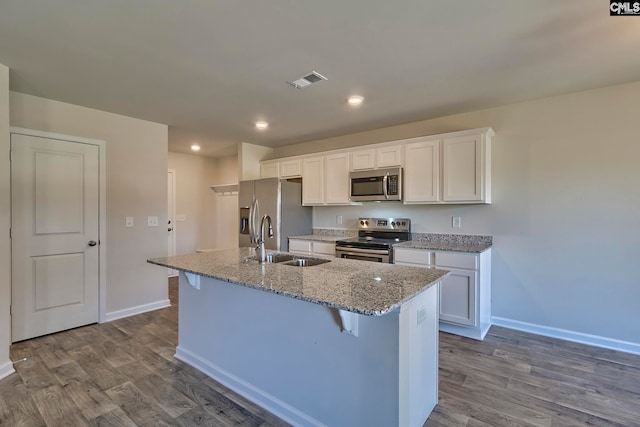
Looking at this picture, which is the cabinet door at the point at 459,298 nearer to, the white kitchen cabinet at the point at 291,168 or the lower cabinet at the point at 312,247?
the lower cabinet at the point at 312,247

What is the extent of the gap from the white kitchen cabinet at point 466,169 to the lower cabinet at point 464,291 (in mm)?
625

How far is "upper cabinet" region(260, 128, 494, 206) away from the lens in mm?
3244

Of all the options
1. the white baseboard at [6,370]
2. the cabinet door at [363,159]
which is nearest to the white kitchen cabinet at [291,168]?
the cabinet door at [363,159]

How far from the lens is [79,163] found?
336 centimetres

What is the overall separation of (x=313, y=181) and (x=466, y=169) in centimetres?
207

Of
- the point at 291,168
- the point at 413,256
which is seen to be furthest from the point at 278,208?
the point at 413,256

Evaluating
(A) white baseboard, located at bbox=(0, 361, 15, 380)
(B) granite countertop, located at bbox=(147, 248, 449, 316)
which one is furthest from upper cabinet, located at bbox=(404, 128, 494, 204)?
(A) white baseboard, located at bbox=(0, 361, 15, 380)

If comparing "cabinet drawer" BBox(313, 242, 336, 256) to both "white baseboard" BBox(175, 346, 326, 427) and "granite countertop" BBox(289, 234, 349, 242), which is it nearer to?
"granite countertop" BBox(289, 234, 349, 242)

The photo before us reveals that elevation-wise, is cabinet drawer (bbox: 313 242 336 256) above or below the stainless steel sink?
below

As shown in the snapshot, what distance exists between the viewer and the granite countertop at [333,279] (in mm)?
1344

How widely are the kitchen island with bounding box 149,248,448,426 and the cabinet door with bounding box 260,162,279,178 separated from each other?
2.74 meters

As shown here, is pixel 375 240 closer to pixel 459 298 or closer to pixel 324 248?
pixel 324 248

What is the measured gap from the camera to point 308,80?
2.66m

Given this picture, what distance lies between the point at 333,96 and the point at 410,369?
8.01 feet
